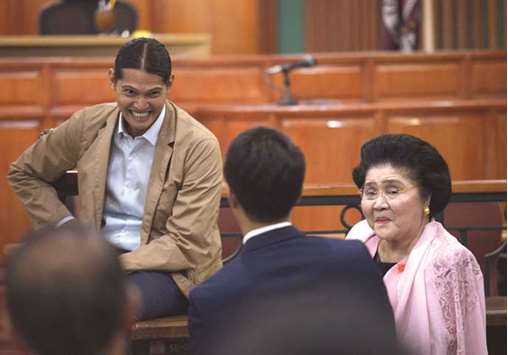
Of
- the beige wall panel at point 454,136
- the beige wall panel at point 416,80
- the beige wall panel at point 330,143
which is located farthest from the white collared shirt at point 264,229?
the beige wall panel at point 416,80

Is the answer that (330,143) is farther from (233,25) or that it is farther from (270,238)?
(270,238)

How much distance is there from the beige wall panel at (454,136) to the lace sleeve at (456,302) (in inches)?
165

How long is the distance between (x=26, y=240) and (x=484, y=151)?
589 cm

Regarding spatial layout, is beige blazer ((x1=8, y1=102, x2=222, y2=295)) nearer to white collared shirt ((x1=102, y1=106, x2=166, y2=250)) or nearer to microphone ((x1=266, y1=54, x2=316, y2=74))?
white collared shirt ((x1=102, y1=106, x2=166, y2=250))

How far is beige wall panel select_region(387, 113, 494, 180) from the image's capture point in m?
6.93

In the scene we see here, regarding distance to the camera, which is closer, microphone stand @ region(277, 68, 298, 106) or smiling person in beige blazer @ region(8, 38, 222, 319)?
smiling person in beige blazer @ region(8, 38, 222, 319)

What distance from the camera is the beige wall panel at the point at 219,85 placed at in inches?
290

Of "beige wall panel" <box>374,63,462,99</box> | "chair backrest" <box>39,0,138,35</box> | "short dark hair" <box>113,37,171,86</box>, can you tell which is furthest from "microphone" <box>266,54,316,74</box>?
"short dark hair" <box>113,37,171,86</box>

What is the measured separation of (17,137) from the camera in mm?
6840

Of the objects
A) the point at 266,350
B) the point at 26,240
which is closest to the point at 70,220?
the point at 26,240

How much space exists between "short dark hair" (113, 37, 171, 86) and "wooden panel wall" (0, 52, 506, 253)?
356 centimetres

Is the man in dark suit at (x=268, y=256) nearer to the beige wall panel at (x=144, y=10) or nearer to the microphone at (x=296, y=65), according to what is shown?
the microphone at (x=296, y=65)

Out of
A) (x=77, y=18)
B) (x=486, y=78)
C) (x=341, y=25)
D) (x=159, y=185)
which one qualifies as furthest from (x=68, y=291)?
(x=341, y=25)

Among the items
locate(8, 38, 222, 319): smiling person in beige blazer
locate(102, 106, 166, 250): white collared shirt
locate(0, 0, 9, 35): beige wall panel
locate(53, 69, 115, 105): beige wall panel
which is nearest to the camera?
locate(8, 38, 222, 319): smiling person in beige blazer
